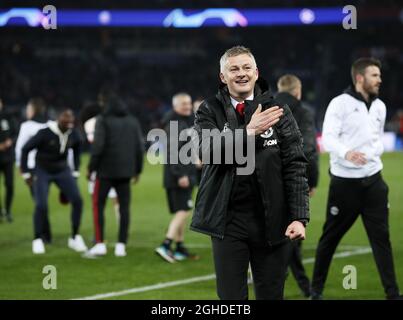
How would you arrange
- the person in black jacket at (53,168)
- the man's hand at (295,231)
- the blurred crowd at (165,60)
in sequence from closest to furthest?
the man's hand at (295,231), the person in black jacket at (53,168), the blurred crowd at (165,60)

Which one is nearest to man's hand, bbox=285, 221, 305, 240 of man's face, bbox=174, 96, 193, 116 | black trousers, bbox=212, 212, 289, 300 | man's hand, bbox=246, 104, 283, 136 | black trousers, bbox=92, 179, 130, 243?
black trousers, bbox=212, 212, 289, 300

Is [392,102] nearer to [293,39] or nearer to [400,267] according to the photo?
[293,39]

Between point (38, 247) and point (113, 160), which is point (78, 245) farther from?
point (113, 160)

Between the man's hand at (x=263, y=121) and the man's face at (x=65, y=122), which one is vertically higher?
the man's face at (x=65, y=122)

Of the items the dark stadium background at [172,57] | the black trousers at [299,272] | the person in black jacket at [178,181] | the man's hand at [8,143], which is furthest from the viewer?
the dark stadium background at [172,57]

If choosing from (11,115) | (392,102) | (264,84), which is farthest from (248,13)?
(264,84)

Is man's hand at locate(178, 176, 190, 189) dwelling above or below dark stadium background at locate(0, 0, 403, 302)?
below

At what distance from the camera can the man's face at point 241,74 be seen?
19.4 ft

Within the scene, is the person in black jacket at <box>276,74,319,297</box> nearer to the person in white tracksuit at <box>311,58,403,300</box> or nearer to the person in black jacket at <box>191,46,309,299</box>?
the person in white tracksuit at <box>311,58,403,300</box>

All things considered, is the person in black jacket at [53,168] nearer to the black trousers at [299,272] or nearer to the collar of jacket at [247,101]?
the black trousers at [299,272]

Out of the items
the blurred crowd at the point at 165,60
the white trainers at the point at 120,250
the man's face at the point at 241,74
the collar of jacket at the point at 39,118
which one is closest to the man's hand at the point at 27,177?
the collar of jacket at the point at 39,118

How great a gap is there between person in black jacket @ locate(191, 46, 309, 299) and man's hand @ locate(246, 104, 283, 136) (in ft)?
0.57

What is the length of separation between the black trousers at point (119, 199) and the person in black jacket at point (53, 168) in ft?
1.95

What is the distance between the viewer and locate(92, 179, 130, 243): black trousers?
1229 centimetres
